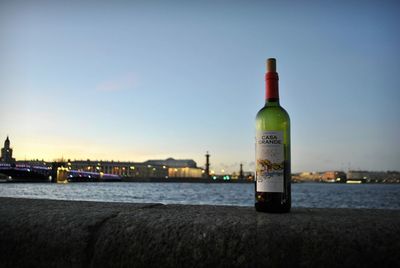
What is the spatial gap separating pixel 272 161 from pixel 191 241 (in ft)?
1.71

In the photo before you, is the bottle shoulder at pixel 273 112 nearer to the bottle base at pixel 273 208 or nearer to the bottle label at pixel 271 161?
Answer: the bottle label at pixel 271 161

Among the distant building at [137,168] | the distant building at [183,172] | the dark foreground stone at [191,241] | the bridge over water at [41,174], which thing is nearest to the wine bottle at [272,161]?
the dark foreground stone at [191,241]

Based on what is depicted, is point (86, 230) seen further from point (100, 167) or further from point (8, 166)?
point (100, 167)

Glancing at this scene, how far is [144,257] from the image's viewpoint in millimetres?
915

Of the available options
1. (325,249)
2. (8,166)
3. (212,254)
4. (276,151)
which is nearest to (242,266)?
(212,254)

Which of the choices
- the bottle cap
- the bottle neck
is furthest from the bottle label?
the bottle cap

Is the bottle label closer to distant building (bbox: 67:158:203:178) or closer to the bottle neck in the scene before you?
the bottle neck

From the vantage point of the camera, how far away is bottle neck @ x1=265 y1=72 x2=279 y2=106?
140 cm

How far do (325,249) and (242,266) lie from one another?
0.18 meters

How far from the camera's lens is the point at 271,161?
52.2 inches

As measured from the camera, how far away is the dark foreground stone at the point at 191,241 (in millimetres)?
838

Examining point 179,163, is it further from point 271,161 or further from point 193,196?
point 271,161

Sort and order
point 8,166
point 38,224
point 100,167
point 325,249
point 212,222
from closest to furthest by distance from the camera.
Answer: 1. point 325,249
2. point 212,222
3. point 38,224
4. point 8,166
5. point 100,167

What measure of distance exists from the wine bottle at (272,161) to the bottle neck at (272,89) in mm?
21
